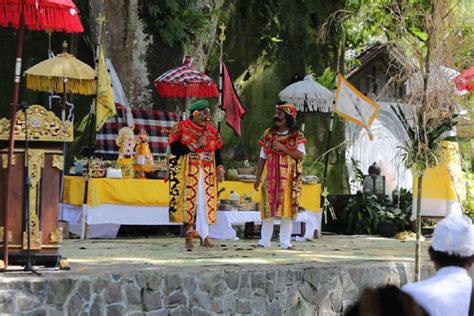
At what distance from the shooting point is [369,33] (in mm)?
21609

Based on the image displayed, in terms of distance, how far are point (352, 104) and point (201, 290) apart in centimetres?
651

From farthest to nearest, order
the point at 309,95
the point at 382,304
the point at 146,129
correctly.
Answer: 1. the point at 309,95
2. the point at 146,129
3. the point at 382,304

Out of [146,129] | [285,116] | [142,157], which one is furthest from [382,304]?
[146,129]

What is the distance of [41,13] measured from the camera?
827 cm

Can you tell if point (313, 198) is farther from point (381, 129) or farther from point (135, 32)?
point (381, 129)

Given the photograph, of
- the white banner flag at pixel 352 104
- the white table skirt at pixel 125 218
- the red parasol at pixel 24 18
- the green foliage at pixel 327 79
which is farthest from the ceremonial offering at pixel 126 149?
the green foliage at pixel 327 79

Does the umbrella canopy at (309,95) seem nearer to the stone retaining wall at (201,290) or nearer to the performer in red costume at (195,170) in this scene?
the performer in red costume at (195,170)

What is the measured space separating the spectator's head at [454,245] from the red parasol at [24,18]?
4.77 meters

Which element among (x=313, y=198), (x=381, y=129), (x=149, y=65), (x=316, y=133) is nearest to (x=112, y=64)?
(x=149, y=65)

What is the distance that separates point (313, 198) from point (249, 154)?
3.94 m

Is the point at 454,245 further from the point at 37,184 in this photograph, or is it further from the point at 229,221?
the point at 229,221

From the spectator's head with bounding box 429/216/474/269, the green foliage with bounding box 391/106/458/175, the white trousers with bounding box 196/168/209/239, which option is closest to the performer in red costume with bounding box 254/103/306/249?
the white trousers with bounding box 196/168/209/239

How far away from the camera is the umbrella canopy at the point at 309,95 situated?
1744 centimetres

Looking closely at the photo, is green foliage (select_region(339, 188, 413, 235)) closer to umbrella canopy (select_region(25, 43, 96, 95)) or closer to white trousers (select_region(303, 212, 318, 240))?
white trousers (select_region(303, 212, 318, 240))
